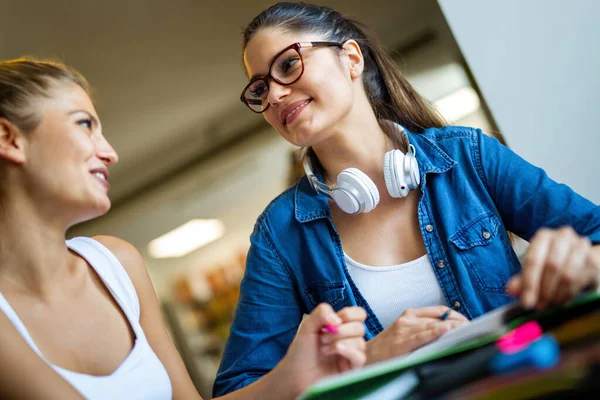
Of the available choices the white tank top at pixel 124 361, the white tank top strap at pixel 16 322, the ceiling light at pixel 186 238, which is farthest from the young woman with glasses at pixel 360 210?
the ceiling light at pixel 186 238

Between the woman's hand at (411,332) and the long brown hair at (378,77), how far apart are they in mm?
545

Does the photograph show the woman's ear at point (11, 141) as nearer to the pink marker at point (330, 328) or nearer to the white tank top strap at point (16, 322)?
the white tank top strap at point (16, 322)

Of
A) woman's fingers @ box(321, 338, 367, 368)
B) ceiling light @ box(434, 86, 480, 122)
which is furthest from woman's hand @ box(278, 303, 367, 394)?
ceiling light @ box(434, 86, 480, 122)

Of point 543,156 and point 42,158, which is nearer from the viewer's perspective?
point 42,158

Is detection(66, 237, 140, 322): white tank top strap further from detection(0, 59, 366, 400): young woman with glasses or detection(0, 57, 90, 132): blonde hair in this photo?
detection(0, 57, 90, 132): blonde hair

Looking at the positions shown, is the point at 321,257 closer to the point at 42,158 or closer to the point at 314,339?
the point at 314,339

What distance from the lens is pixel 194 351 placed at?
191 inches

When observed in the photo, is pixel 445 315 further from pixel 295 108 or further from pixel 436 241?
pixel 295 108

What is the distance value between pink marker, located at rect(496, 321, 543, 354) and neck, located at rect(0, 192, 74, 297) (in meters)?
0.82

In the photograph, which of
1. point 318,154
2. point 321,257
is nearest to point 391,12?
point 318,154

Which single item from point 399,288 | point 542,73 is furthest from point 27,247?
point 542,73

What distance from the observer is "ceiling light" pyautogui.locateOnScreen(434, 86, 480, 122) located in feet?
5.97

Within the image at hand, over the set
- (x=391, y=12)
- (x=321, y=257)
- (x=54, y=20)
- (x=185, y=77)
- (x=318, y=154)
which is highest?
(x=54, y=20)

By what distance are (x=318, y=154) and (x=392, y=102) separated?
0.26 metres
